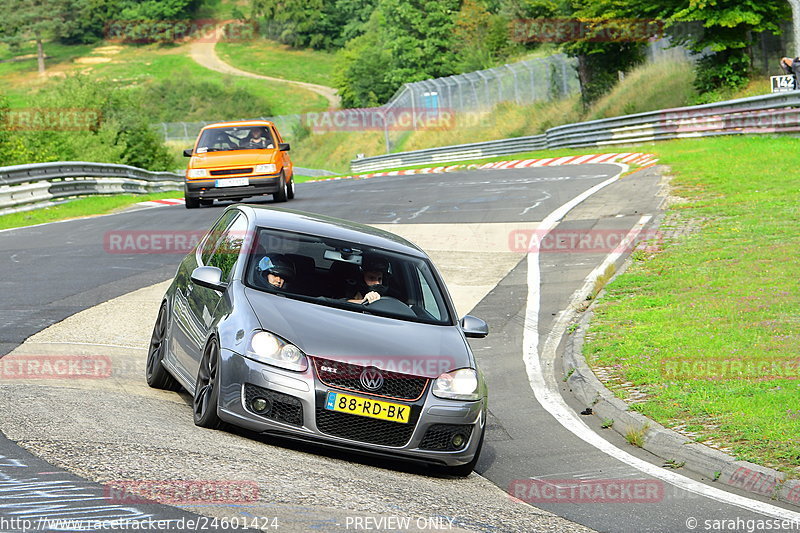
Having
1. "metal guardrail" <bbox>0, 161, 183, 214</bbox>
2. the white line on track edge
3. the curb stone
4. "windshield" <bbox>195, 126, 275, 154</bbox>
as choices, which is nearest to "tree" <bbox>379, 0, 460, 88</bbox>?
"metal guardrail" <bbox>0, 161, 183, 214</bbox>

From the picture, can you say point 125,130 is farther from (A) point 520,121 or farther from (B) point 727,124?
(B) point 727,124

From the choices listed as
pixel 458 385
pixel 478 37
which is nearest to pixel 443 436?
pixel 458 385

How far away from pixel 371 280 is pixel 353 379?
1521 millimetres

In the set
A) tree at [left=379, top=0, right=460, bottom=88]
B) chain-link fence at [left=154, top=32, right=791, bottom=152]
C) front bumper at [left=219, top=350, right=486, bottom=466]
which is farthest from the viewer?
tree at [left=379, top=0, right=460, bottom=88]

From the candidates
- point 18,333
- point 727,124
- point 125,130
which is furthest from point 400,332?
point 125,130

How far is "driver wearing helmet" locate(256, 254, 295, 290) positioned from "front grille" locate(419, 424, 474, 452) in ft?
5.30

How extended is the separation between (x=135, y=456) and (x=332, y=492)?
44.2 inches

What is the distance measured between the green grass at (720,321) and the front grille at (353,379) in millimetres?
2400

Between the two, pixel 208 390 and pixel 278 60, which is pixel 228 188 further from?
pixel 278 60

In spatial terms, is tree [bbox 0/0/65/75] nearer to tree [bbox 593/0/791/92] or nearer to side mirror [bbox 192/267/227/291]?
tree [bbox 593/0/791/92]

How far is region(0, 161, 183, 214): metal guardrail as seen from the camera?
84.3 ft

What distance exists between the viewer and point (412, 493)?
655cm

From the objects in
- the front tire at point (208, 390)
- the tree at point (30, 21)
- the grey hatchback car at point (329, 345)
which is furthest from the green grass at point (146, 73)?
the front tire at point (208, 390)

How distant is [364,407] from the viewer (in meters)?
7.00
